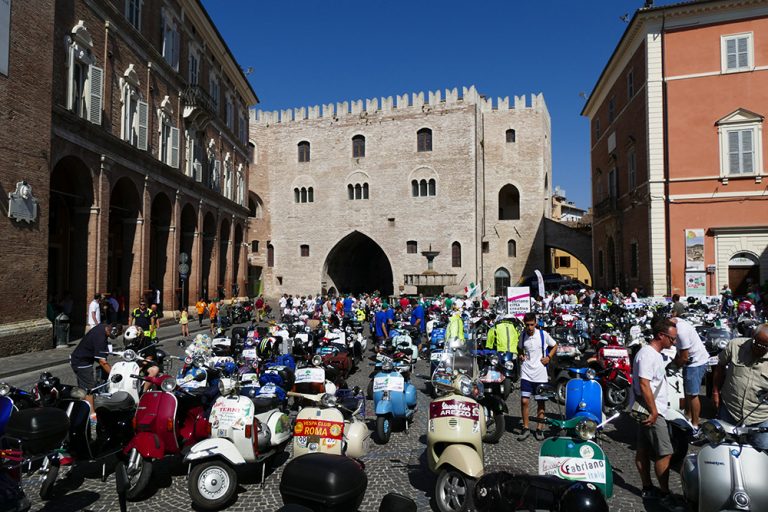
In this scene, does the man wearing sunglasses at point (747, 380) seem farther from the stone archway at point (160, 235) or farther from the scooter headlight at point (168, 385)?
the stone archway at point (160, 235)

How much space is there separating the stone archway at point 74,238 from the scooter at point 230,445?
41.3 ft

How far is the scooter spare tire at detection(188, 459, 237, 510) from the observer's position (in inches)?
172

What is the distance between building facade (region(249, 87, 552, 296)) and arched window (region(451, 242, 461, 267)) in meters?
0.11

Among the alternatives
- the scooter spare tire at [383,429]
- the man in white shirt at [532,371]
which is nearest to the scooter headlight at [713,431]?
the man in white shirt at [532,371]

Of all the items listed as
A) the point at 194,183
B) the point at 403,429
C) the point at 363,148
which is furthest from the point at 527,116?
the point at 403,429

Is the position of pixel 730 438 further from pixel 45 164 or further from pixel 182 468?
pixel 45 164

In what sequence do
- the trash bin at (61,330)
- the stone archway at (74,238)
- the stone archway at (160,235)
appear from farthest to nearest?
the stone archway at (160,235) → the stone archway at (74,238) → the trash bin at (61,330)

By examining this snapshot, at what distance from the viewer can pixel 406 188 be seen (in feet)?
125

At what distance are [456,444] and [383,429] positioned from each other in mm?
1852

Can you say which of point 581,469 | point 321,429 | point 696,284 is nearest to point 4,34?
point 321,429

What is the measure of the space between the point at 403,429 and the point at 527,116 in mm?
35806

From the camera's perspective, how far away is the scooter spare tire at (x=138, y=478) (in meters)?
4.48

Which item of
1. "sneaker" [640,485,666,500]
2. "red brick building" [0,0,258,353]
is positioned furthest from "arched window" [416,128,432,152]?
"sneaker" [640,485,666,500]

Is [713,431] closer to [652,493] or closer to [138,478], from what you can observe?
[652,493]
